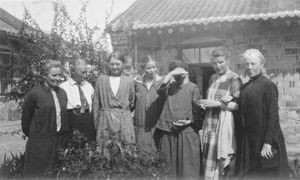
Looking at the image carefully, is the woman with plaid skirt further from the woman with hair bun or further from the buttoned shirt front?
the buttoned shirt front

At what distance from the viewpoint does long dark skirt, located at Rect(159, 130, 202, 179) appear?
3955 millimetres

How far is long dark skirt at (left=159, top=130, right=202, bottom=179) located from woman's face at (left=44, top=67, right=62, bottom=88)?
1.41 meters

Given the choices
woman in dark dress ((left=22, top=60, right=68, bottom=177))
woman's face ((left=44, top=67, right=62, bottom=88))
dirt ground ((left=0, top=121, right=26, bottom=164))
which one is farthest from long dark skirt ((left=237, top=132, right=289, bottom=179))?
dirt ground ((left=0, top=121, right=26, bottom=164))

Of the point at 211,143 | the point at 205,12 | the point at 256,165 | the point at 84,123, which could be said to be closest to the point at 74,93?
the point at 84,123

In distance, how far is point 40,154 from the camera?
3.84m

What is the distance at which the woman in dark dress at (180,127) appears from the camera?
13.0ft

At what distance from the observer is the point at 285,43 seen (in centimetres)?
725

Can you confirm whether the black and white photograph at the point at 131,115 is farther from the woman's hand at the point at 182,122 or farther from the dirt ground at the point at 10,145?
the dirt ground at the point at 10,145

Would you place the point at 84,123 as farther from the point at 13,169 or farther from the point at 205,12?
the point at 205,12

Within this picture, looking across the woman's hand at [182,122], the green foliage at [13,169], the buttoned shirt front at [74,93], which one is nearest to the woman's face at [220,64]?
the woman's hand at [182,122]

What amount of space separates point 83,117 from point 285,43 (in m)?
4.95

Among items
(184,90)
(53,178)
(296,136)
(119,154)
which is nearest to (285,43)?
(296,136)

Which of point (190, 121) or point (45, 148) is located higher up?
point (190, 121)

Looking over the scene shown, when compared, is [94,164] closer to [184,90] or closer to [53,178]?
[53,178]
